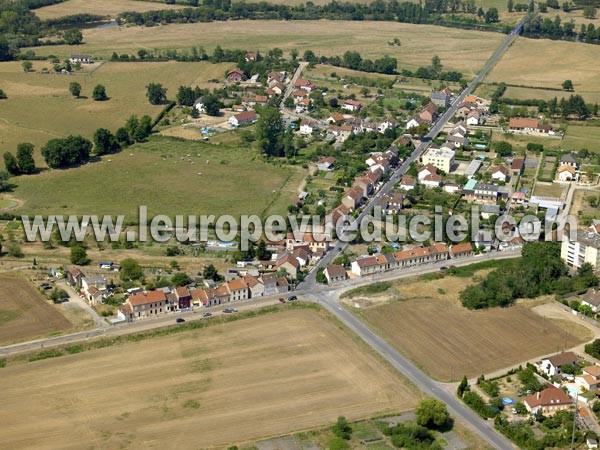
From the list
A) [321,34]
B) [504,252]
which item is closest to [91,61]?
[321,34]

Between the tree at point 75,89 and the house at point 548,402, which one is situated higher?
the tree at point 75,89

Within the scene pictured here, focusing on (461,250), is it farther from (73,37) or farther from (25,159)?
(73,37)

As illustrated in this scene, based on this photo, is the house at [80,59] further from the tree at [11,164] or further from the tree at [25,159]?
the tree at [11,164]

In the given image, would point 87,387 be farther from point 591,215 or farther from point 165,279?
point 591,215

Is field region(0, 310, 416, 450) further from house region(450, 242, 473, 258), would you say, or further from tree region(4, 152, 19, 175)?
tree region(4, 152, 19, 175)

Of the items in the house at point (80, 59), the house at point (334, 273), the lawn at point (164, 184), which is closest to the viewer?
the house at point (334, 273)

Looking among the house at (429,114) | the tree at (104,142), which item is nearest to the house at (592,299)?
the house at (429,114)
